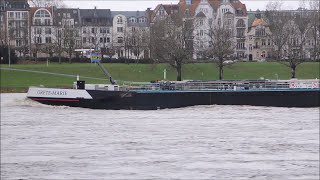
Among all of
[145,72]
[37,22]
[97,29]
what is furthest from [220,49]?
[37,22]

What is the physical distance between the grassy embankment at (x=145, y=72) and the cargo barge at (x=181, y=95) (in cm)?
1420

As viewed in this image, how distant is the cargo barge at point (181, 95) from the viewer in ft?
129

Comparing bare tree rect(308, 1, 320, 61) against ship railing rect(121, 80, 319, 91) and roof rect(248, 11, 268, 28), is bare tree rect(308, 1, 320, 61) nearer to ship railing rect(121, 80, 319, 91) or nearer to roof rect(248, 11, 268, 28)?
roof rect(248, 11, 268, 28)

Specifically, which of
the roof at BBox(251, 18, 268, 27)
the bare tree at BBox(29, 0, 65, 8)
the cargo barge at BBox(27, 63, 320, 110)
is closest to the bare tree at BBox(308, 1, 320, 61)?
the roof at BBox(251, 18, 268, 27)

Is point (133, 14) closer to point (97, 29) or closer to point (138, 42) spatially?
point (97, 29)

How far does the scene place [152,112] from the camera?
38.2m

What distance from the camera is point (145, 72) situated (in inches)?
2405

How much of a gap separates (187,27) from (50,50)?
1935cm

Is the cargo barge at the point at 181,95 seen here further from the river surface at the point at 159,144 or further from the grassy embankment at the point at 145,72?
the grassy embankment at the point at 145,72

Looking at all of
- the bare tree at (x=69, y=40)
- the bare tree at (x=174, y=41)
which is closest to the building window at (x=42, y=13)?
the bare tree at (x=69, y=40)

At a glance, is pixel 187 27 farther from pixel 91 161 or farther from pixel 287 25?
pixel 91 161

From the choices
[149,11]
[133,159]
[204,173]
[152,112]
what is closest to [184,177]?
[204,173]

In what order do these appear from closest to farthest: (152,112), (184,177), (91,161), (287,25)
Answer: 1. (184,177)
2. (91,161)
3. (152,112)
4. (287,25)

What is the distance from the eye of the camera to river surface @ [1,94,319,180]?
19.7m
